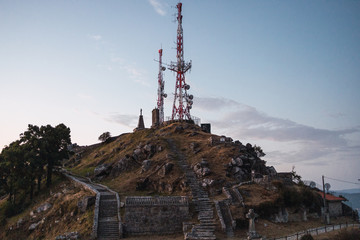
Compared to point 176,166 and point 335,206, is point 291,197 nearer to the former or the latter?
point 335,206

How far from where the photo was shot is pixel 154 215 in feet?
107

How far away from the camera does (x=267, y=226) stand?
1297 inches

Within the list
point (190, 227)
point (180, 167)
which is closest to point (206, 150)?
point (180, 167)

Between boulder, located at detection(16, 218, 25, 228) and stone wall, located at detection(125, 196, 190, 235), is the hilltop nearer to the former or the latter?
boulder, located at detection(16, 218, 25, 228)

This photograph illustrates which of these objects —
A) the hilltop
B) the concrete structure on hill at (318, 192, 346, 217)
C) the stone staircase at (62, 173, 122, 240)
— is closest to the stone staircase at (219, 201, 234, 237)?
the hilltop

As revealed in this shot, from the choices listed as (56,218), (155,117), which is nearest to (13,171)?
(56,218)

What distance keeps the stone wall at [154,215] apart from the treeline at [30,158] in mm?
21267

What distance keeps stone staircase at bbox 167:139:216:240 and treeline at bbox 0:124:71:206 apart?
789 inches

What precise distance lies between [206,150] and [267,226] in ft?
66.9

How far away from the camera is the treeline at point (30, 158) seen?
149 ft

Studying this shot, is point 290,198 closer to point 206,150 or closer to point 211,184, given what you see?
point 211,184

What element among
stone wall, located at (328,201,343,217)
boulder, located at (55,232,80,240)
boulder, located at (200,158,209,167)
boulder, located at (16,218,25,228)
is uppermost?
boulder, located at (200,158,209,167)

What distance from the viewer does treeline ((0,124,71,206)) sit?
1791 inches

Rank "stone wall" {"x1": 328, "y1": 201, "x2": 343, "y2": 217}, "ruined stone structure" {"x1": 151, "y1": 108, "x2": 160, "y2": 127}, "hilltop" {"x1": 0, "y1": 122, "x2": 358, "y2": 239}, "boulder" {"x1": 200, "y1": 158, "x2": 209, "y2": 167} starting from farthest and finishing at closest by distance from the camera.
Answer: "ruined stone structure" {"x1": 151, "y1": 108, "x2": 160, "y2": 127} < "boulder" {"x1": 200, "y1": 158, "x2": 209, "y2": 167} < "stone wall" {"x1": 328, "y1": 201, "x2": 343, "y2": 217} < "hilltop" {"x1": 0, "y1": 122, "x2": 358, "y2": 239}
